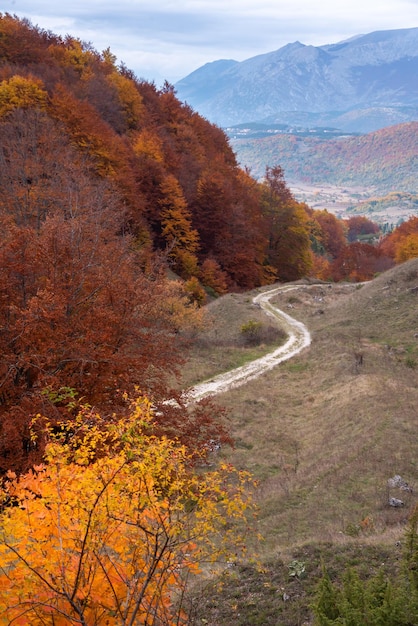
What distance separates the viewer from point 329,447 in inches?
668

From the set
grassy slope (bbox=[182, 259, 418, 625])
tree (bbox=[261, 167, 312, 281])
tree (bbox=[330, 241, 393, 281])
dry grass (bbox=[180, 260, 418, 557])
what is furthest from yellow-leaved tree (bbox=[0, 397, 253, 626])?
tree (bbox=[330, 241, 393, 281])

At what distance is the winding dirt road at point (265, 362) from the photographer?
980 inches

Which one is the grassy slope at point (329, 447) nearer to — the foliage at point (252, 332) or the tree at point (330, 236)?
the foliage at point (252, 332)

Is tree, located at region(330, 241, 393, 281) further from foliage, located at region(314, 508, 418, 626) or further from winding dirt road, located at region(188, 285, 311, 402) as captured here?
foliage, located at region(314, 508, 418, 626)

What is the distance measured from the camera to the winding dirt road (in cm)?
2489

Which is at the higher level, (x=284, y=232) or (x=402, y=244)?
(x=284, y=232)

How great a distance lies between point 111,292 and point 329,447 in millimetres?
9179

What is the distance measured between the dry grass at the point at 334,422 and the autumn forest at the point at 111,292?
213 cm

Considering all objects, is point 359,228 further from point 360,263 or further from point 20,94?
point 20,94

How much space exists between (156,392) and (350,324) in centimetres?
2310

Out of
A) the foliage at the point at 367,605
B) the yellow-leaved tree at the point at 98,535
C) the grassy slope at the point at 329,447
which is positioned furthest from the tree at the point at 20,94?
the foliage at the point at 367,605

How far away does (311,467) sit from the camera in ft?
51.4

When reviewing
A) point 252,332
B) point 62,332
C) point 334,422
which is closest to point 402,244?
point 252,332

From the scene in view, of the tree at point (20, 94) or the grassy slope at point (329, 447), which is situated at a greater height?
the tree at point (20, 94)
